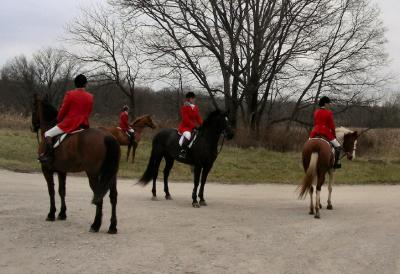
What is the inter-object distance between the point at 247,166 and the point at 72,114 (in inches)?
576

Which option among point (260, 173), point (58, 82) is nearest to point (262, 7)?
point (260, 173)

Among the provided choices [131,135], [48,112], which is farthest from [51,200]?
[131,135]

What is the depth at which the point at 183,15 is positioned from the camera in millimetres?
31531

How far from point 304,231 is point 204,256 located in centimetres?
289

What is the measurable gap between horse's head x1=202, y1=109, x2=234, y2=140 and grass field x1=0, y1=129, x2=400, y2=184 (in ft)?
19.2

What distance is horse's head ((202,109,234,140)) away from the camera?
12.3 m

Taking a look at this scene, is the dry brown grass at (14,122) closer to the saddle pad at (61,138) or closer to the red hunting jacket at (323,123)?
the red hunting jacket at (323,123)

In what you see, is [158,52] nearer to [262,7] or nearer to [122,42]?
[262,7]

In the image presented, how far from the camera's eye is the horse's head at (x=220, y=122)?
40.4 feet

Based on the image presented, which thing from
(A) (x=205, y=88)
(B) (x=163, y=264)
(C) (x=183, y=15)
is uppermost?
(C) (x=183, y=15)

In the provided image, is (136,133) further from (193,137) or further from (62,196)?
(62,196)

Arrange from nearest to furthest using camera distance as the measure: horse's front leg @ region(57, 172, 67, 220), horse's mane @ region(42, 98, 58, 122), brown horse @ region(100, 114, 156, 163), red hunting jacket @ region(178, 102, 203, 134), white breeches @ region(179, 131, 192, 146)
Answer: horse's front leg @ region(57, 172, 67, 220) < horse's mane @ region(42, 98, 58, 122) < white breeches @ region(179, 131, 192, 146) < red hunting jacket @ region(178, 102, 203, 134) < brown horse @ region(100, 114, 156, 163)

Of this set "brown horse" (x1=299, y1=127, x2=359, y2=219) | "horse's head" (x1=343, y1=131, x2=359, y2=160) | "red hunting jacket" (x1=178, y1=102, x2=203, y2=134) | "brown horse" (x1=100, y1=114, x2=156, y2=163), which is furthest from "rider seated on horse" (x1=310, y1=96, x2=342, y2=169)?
"brown horse" (x1=100, y1=114, x2=156, y2=163)

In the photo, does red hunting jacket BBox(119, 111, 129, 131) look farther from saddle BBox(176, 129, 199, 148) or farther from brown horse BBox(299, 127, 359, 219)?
brown horse BBox(299, 127, 359, 219)
